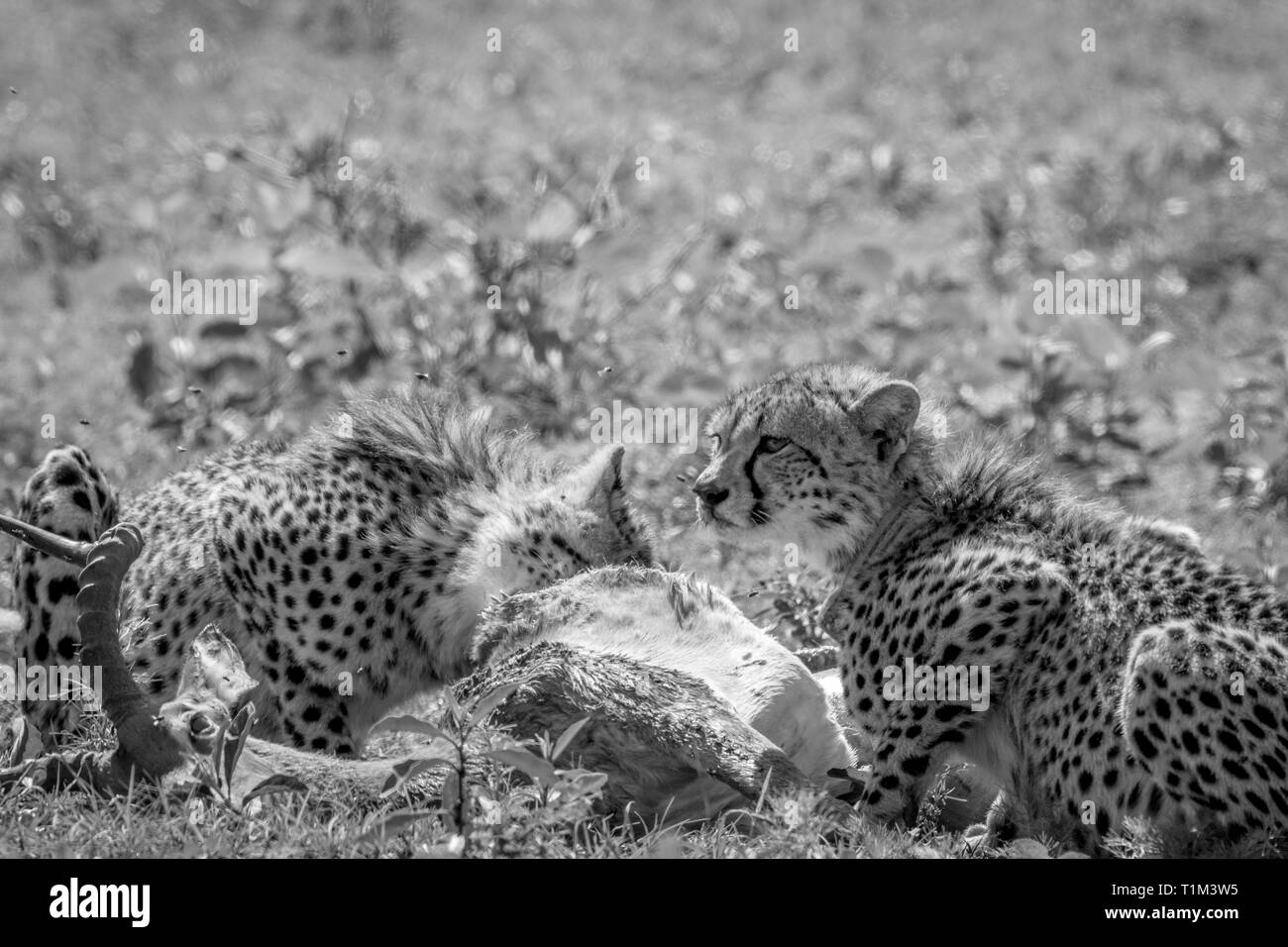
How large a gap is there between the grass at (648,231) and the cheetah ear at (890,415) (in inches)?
38.6

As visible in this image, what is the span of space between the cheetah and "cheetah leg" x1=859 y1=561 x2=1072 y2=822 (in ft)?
3.99

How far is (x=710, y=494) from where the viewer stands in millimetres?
5496

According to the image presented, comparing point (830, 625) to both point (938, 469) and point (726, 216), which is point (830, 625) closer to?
point (938, 469)

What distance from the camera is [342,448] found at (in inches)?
239

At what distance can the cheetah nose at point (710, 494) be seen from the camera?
216 inches

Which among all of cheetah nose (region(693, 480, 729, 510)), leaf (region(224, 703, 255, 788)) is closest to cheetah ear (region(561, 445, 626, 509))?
cheetah nose (region(693, 480, 729, 510))

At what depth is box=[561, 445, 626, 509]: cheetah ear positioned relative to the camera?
5668mm

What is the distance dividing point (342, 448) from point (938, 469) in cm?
215
